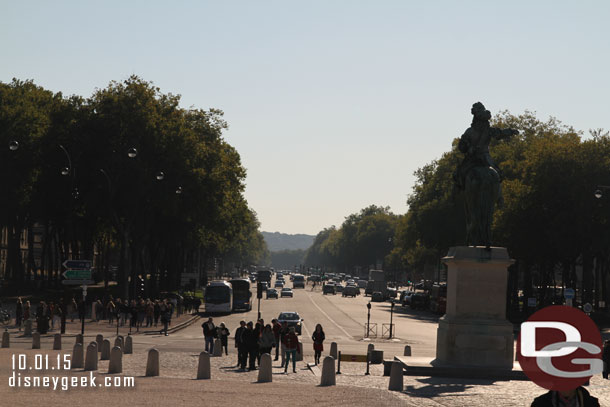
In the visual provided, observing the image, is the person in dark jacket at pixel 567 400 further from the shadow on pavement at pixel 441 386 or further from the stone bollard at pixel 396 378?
the stone bollard at pixel 396 378

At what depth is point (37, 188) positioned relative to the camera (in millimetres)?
74062

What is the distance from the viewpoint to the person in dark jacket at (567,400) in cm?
678

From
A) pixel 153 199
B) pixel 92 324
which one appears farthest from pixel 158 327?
pixel 153 199

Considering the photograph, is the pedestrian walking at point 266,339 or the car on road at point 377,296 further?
the car on road at point 377,296

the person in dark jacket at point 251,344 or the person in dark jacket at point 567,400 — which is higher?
the person in dark jacket at point 567,400

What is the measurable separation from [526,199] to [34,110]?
40337 millimetres

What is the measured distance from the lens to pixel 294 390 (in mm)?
23797

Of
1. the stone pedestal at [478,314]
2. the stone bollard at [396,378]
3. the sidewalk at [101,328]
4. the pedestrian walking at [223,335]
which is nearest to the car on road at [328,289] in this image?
the sidewalk at [101,328]

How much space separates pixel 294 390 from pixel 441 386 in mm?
4098

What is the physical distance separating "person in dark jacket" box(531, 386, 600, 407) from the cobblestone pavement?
1352cm

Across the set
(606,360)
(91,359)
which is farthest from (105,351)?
Answer: (606,360)

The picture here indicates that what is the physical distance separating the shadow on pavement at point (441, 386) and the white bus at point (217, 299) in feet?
164

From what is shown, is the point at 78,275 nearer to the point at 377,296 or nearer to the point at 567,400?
the point at 567,400

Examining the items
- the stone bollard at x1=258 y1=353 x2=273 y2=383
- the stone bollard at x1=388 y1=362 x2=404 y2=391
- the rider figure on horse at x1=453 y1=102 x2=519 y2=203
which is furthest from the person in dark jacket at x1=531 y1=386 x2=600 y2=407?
the rider figure on horse at x1=453 y1=102 x2=519 y2=203
